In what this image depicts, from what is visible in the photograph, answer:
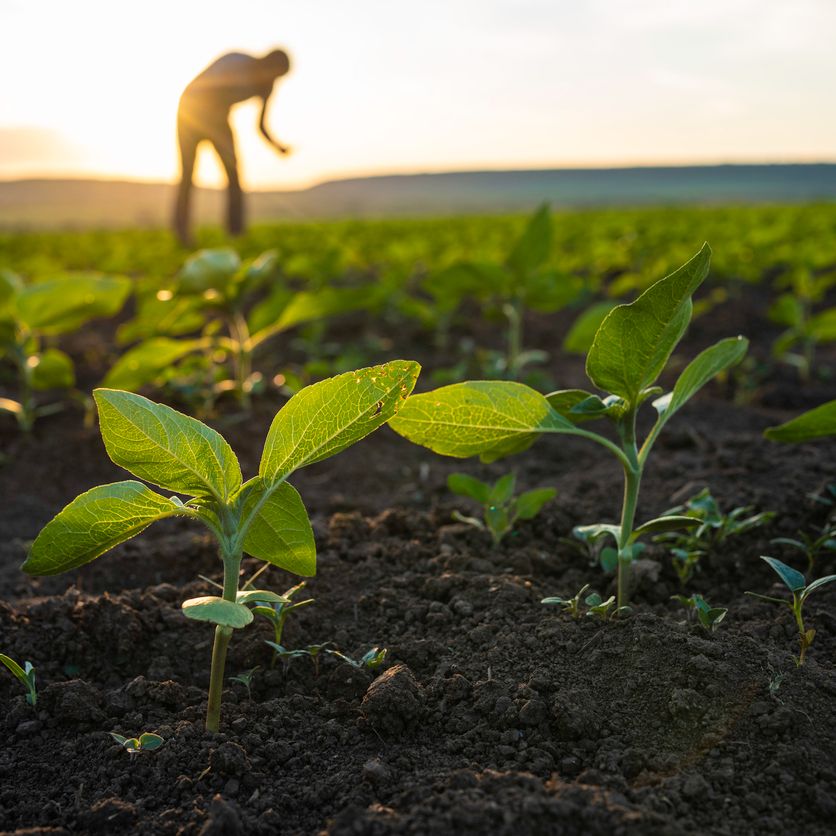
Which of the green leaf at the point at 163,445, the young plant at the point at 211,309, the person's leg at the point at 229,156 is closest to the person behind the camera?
the green leaf at the point at 163,445

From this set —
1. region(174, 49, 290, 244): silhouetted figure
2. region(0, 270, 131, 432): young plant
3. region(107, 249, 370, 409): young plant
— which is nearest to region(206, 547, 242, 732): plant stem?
region(107, 249, 370, 409): young plant

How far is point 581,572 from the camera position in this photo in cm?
207

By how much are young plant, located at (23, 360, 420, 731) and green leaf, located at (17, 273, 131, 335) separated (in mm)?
2268

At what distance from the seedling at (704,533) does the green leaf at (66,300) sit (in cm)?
239

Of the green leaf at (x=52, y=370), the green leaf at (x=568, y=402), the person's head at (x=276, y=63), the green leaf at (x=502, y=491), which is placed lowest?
the green leaf at (x=502, y=491)

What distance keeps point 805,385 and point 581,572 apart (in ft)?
9.63

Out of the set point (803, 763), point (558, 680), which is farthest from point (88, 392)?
point (803, 763)

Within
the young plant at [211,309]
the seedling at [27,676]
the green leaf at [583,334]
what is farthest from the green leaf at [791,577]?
the young plant at [211,309]

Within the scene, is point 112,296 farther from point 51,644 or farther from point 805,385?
point 805,385

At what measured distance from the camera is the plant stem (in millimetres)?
1401

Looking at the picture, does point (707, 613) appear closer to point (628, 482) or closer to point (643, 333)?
point (628, 482)

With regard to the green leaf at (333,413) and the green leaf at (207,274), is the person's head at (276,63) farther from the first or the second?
the green leaf at (333,413)

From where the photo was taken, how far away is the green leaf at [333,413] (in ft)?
4.47

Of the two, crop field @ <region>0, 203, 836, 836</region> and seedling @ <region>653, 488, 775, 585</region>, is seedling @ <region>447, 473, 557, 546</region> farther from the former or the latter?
seedling @ <region>653, 488, 775, 585</region>
